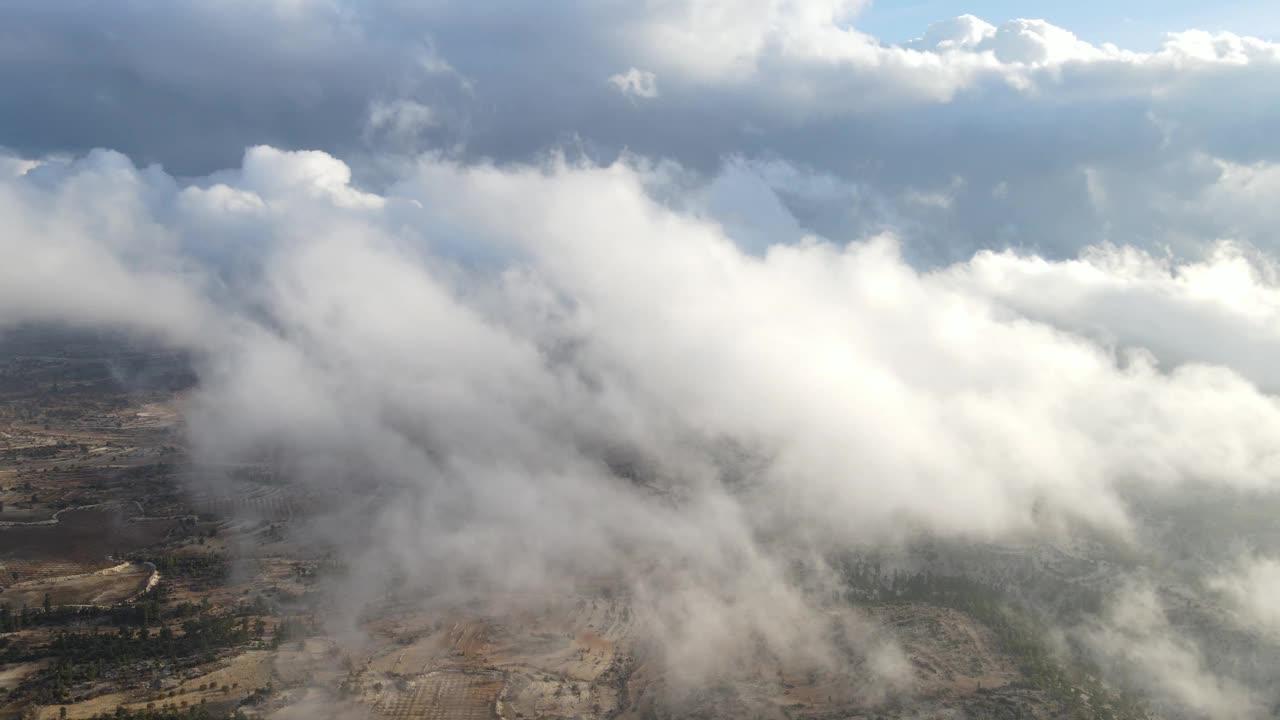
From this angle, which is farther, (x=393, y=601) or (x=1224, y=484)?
(x=1224, y=484)

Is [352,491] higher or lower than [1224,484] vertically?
lower

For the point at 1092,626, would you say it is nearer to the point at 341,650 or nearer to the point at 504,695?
the point at 504,695

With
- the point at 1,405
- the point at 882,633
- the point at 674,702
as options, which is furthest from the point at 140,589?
the point at 1,405

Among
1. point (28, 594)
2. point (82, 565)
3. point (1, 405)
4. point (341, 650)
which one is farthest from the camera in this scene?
point (1, 405)

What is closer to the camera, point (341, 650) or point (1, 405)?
point (341, 650)

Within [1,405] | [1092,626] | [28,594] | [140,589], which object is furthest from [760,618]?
[1,405]

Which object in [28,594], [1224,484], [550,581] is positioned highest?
[1224,484]

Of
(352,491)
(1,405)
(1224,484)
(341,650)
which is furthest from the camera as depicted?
(1,405)

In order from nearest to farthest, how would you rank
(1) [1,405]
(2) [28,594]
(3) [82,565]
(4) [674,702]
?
(4) [674,702] → (2) [28,594] → (3) [82,565] → (1) [1,405]

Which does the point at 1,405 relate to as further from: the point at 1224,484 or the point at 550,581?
Result: the point at 1224,484
